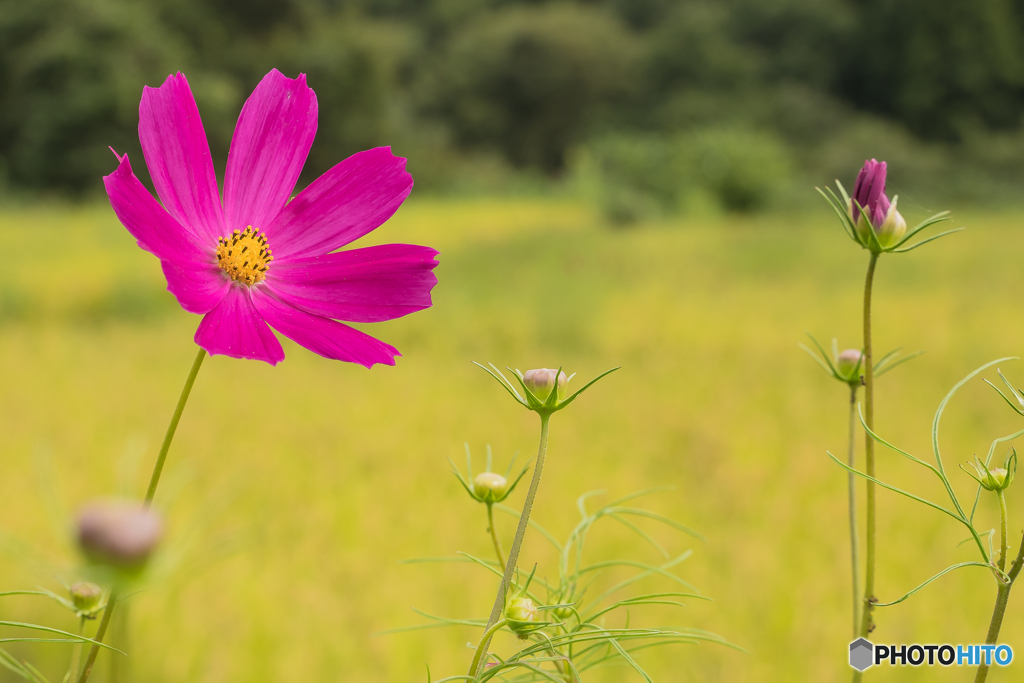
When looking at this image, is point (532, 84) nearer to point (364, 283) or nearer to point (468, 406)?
point (468, 406)

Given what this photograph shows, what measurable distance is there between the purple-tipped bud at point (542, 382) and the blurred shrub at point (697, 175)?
5.33 metres

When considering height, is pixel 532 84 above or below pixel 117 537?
above

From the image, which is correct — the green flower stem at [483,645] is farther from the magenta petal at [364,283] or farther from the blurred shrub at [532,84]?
the blurred shrub at [532,84]

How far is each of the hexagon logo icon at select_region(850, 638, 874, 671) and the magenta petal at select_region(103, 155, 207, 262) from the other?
0.58 ft

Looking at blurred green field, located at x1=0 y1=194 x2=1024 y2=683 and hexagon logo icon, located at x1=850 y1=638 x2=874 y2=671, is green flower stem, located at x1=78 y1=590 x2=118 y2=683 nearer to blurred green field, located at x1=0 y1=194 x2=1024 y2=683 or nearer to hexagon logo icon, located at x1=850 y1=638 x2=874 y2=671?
blurred green field, located at x1=0 y1=194 x2=1024 y2=683

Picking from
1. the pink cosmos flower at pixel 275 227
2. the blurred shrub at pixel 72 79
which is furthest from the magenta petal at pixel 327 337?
the blurred shrub at pixel 72 79

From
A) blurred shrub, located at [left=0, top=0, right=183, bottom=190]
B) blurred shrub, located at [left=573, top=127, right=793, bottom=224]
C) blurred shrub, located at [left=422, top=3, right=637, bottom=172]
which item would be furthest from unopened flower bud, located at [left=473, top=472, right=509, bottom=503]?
blurred shrub, located at [left=422, top=3, right=637, bottom=172]

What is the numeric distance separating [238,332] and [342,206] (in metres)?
0.05

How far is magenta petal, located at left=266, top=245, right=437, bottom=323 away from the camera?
197mm

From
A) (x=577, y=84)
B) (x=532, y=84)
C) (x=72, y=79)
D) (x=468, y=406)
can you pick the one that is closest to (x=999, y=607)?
(x=468, y=406)

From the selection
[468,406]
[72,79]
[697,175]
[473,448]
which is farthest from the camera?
[697,175]

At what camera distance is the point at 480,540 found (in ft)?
4.46

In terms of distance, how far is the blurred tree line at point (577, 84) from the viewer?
6102 mm

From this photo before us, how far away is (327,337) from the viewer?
0.61 feet
